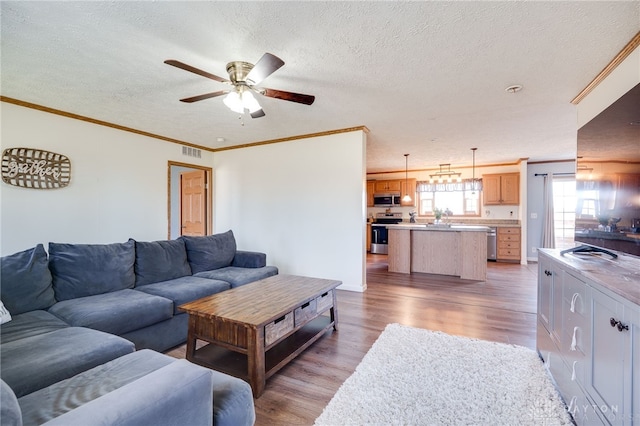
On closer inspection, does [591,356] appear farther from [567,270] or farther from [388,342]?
[388,342]

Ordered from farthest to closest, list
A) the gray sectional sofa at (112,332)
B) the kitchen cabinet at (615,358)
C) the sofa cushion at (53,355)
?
the sofa cushion at (53,355) → the kitchen cabinet at (615,358) → the gray sectional sofa at (112,332)

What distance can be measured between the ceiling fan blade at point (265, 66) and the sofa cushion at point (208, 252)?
7.55 ft

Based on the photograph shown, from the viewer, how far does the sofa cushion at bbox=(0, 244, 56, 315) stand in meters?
2.05

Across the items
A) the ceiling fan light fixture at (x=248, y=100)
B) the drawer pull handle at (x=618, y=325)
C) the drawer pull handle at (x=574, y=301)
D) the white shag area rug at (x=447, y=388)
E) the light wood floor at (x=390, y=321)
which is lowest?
the light wood floor at (x=390, y=321)

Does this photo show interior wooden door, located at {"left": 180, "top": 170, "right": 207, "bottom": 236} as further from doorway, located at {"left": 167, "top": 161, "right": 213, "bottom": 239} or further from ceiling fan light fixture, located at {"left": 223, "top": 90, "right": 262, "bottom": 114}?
ceiling fan light fixture, located at {"left": 223, "top": 90, "right": 262, "bottom": 114}

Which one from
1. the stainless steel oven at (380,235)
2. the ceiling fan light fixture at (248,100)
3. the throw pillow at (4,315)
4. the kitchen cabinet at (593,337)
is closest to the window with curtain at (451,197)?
the stainless steel oven at (380,235)

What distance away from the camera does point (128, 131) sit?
4281 millimetres

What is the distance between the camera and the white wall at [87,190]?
3225 mm

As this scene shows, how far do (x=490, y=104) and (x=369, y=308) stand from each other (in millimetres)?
2850

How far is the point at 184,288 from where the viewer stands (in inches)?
109

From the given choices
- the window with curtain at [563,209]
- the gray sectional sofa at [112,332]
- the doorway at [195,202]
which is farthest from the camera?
the window with curtain at [563,209]

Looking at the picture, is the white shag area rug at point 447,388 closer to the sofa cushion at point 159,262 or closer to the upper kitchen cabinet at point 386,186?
the sofa cushion at point 159,262

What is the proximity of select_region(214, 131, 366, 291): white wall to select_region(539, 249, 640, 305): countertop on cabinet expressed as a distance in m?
2.62

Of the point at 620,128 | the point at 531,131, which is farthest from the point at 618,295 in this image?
the point at 531,131
